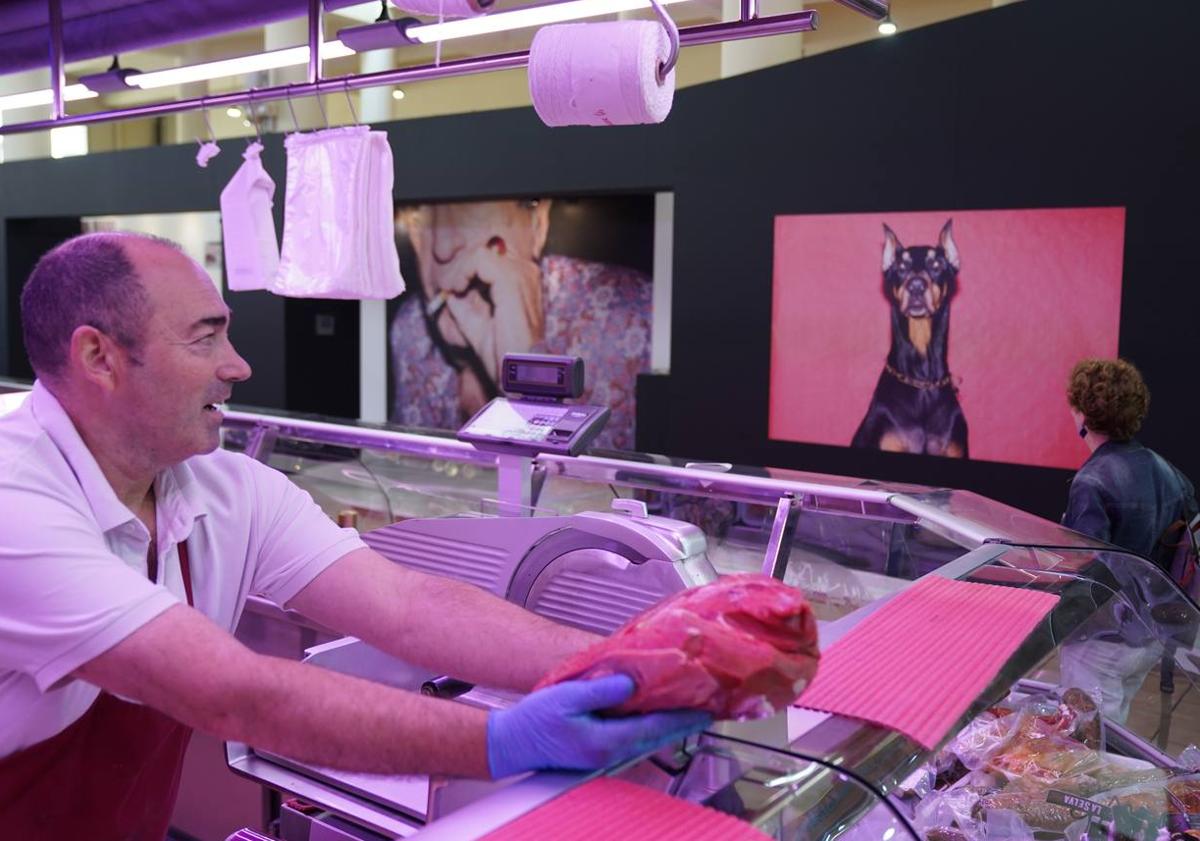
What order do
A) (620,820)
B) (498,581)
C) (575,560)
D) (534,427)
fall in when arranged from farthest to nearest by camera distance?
(534,427) → (498,581) → (575,560) → (620,820)

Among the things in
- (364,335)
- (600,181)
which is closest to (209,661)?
(600,181)

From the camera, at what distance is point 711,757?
1.18 metres

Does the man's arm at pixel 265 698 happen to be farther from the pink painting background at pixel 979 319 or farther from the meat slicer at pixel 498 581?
the pink painting background at pixel 979 319

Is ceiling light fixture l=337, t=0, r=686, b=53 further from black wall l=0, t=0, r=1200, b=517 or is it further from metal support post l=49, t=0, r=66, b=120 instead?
black wall l=0, t=0, r=1200, b=517

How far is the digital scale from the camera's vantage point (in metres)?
3.20

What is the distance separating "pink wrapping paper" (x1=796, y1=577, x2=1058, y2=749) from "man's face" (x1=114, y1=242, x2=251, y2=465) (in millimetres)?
1001

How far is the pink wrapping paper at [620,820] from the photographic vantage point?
101 cm

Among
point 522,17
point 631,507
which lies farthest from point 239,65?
point 631,507

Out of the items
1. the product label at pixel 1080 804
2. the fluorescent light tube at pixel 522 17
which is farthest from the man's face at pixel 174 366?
the fluorescent light tube at pixel 522 17

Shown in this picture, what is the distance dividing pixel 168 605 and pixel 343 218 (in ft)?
10.7

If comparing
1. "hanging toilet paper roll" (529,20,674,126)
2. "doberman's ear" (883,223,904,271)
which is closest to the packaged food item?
"hanging toilet paper roll" (529,20,674,126)

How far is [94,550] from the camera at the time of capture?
1.40 metres

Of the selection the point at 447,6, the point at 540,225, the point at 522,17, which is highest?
the point at 522,17

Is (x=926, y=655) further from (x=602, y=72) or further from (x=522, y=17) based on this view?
(x=522, y=17)
